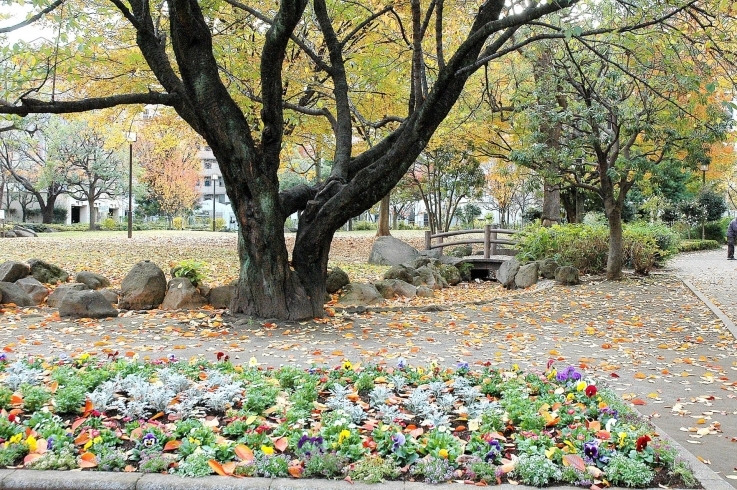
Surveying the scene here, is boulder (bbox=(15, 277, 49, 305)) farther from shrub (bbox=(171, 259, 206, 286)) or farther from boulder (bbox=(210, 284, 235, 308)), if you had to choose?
boulder (bbox=(210, 284, 235, 308))

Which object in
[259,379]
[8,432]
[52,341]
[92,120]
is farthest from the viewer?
[92,120]

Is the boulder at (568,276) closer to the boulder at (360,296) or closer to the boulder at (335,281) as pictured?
the boulder at (360,296)

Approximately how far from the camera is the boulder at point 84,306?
8.09 m

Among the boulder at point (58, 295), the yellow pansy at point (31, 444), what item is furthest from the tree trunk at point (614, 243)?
the yellow pansy at point (31, 444)

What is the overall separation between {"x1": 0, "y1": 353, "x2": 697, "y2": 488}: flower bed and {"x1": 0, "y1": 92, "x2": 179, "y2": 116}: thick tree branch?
141 inches

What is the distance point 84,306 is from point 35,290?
1.54 metres

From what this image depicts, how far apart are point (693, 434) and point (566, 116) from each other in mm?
8003

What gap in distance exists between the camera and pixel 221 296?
9102mm

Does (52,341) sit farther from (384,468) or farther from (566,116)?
(566,116)

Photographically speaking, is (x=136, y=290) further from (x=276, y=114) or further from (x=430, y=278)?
(x=430, y=278)

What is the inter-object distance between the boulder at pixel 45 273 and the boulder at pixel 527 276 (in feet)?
Result: 30.3

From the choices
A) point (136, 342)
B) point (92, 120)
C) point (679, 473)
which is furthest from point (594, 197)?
point (679, 473)

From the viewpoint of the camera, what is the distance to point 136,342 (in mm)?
6883

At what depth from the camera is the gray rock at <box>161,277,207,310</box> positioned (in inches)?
349
